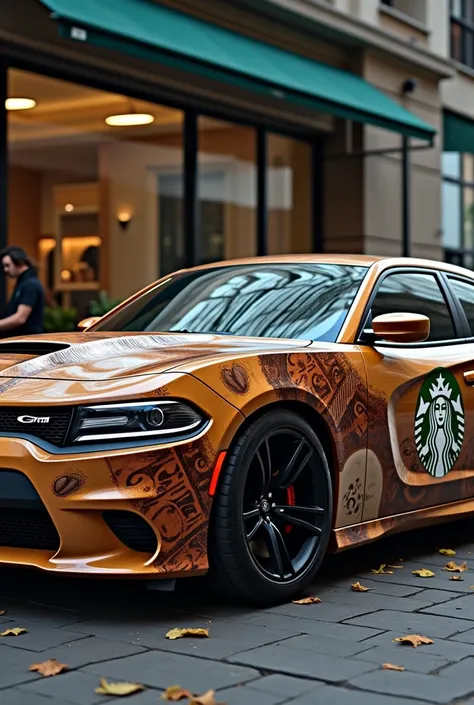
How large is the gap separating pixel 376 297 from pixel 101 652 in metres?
2.36

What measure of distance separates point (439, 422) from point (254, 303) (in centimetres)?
103

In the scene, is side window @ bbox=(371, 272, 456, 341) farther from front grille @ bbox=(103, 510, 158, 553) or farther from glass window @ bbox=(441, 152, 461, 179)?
glass window @ bbox=(441, 152, 461, 179)

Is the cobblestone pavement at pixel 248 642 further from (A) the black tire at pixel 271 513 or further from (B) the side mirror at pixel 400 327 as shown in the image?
(B) the side mirror at pixel 400 327

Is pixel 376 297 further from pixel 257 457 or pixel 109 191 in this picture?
pixel 109 191

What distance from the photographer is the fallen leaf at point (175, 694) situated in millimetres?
3486

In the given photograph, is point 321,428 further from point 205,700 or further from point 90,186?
point 90,186

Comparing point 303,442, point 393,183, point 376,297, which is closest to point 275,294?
point 376,297

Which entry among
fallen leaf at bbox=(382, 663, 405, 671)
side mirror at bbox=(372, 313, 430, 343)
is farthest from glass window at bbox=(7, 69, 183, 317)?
fallen leaf at bbox=(382, 663, 405, 671)

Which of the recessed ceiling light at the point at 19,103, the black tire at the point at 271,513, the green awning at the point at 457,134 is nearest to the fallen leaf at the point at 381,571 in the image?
the black tire at the point at 271,513

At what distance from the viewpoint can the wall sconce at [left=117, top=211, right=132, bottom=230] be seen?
13.6m

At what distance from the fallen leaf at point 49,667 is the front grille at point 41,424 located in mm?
829

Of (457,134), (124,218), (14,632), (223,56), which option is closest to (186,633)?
(14,632)

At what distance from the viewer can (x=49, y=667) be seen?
3.78 metres

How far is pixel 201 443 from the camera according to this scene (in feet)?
14.4
